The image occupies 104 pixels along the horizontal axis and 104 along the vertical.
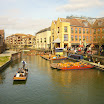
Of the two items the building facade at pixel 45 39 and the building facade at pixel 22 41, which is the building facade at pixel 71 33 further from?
the building facade at pixel 22 41

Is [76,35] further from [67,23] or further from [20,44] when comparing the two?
[20,44]

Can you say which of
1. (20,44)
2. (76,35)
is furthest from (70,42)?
(20,44)

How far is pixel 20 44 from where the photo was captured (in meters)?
170

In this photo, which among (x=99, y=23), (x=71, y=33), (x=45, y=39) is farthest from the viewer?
(x=45, y=39)

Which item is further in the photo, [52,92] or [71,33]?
[71,33]

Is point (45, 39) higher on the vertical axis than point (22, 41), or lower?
lower

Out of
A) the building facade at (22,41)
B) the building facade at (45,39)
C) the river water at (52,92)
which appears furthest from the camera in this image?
the building facade at (22,41)

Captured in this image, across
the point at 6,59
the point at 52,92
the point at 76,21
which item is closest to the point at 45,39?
the point at 76,21

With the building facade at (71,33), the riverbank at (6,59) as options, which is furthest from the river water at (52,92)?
the building facade at (71,33)

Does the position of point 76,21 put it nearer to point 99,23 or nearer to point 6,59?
point 99,23

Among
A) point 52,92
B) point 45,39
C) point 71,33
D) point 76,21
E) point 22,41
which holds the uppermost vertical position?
point 76,21

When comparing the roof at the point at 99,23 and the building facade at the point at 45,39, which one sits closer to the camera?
the roof at the point at 99,23

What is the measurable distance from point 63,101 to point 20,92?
23.0 feet

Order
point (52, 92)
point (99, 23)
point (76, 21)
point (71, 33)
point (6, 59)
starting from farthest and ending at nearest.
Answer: point (76, 21)
point (99, 23)
point (71, 33)
point (6, 59)
point (52, 92)
